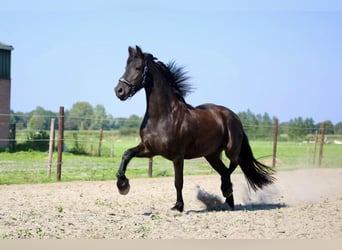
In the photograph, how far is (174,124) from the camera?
7.20 meters

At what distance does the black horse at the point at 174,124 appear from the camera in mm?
6973

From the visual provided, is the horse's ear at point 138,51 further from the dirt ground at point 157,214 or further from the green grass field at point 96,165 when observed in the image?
the green grass field at point 96,165

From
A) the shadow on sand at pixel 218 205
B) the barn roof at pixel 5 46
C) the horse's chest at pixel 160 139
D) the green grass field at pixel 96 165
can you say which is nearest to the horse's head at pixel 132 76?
the horse's chest at pixel 160 139

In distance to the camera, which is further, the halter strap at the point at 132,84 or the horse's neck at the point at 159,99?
the horse's neck at the point at 159,99

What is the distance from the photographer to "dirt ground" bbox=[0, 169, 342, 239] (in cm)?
548

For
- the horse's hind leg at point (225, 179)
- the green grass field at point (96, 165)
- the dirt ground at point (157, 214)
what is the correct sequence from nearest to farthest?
1. the dirt ground at point (157, 214)
2. the horse's hind leg at point (225, 179)
3. the green grass field at point (96, 165)

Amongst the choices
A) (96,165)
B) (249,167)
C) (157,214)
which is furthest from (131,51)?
(96,165)

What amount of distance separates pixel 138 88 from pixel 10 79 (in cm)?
1715

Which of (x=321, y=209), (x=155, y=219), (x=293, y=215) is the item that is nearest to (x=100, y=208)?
(x=155, y=219)

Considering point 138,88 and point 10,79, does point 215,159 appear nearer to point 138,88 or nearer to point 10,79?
point 138,88

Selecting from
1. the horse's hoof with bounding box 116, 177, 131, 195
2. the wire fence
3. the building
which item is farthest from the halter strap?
the building

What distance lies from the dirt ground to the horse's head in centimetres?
169

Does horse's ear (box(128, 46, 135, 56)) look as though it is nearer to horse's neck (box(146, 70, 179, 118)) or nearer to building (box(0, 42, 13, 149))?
horse's neck (box(146, 70, 179, 118))

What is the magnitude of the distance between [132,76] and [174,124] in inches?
37.4
